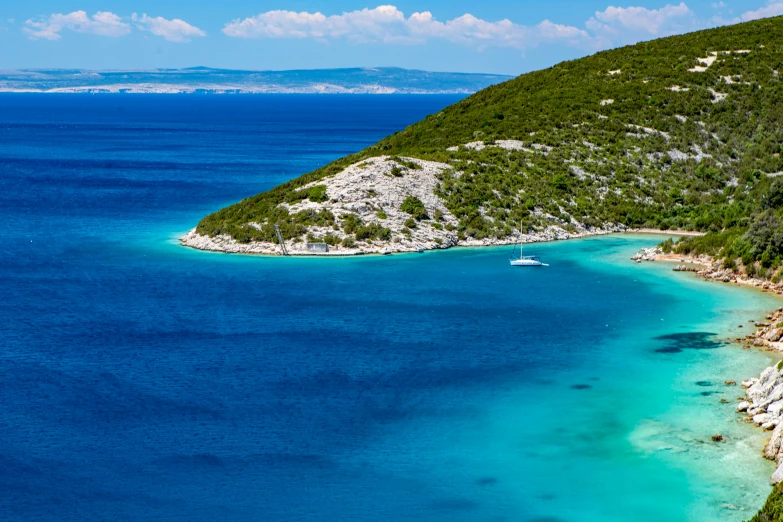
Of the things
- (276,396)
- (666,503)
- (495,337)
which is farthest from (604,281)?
(666,503)

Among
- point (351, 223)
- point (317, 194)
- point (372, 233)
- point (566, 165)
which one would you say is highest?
point (566, 165)

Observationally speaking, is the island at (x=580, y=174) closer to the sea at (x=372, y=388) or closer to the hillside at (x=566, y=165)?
the hillside at (x=566, y=165)

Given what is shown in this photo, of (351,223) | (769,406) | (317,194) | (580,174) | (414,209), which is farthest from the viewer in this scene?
(580,174)

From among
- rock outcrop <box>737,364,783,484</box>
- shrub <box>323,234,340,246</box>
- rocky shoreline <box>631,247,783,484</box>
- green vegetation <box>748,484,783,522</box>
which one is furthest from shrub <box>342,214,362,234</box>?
green vegetation <box>748,484,783,522</box>

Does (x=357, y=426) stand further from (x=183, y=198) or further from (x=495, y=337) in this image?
(x=183, y=198)

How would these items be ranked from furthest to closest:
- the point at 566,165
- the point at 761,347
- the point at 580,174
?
the point at 566,165
the point at 580,174
the point at 761,347

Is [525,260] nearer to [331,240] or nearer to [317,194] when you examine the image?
[331,240]

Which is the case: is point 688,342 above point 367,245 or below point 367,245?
below

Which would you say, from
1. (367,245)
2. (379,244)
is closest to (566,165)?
(379,244)
